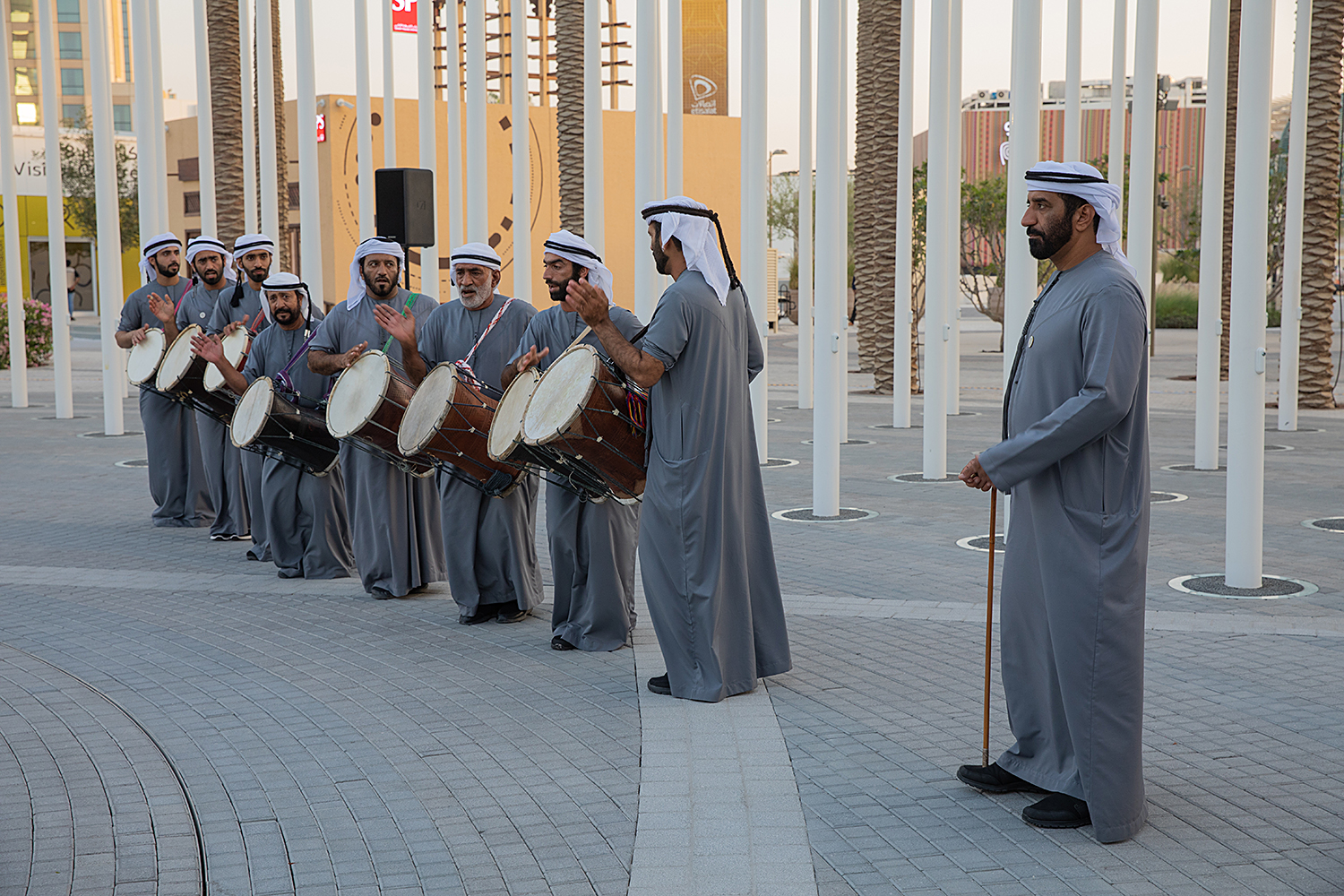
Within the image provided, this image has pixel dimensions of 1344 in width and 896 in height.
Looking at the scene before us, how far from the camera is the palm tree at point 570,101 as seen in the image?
63.5ft

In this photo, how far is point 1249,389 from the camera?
735cm

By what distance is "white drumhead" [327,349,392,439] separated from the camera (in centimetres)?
704

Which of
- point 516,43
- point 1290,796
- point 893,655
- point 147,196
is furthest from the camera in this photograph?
point 147,196

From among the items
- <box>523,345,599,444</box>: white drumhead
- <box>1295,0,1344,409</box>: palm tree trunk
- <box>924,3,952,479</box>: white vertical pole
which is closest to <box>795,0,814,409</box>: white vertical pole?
<box>924,3,952,479</box>: white vertical pole

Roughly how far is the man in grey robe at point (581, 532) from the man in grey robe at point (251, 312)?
2769mm

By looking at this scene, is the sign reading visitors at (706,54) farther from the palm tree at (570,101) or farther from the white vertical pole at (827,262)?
the white vertical pole at (827,262)

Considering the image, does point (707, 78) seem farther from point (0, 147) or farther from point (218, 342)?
A: point (218, 342)

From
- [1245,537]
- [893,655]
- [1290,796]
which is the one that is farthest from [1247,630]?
[1290,796]

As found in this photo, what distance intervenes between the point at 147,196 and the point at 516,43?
5175mm

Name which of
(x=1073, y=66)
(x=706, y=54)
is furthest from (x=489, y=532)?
(x=706, y=54)

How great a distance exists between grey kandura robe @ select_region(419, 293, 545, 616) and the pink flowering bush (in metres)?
21.8

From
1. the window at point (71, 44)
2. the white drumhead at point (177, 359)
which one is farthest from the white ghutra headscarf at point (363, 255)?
the window at point (71, 44)

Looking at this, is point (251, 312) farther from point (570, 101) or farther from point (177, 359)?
point (570, 101)

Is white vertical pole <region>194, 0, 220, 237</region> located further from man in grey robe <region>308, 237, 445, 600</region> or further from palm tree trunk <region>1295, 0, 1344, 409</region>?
palm tree trunk <region>1295, 0, 1344, 409</region>
